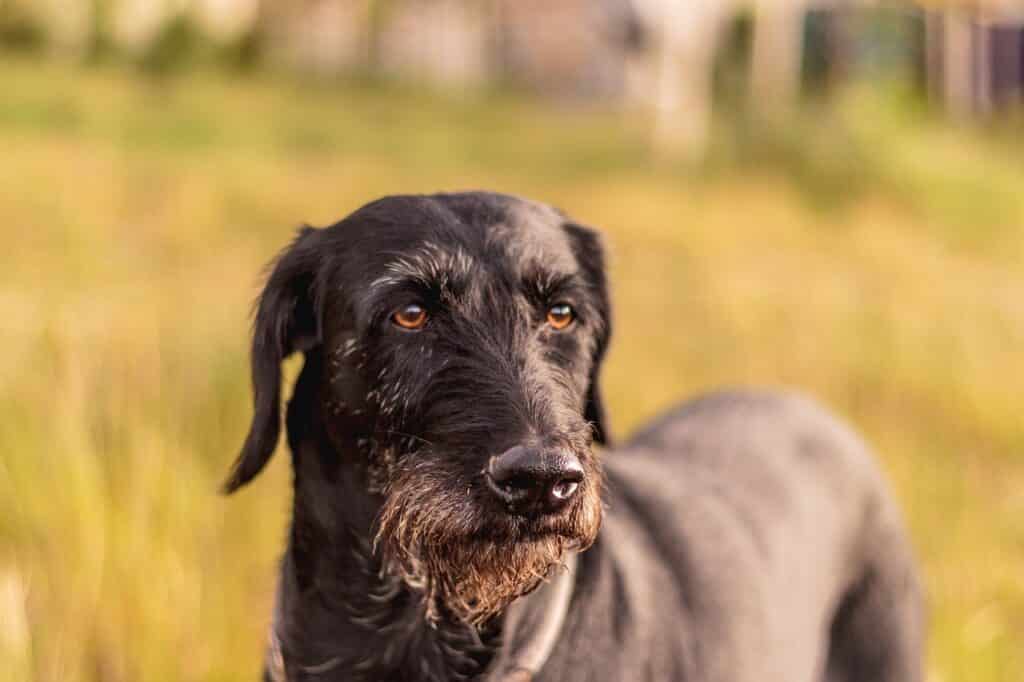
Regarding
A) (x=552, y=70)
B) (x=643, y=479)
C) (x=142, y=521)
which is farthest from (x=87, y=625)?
(x=552, y=70)

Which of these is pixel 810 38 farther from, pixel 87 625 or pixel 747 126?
pixel 87 625

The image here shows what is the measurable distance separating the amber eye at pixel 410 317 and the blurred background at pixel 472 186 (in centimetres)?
92

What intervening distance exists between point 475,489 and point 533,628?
1.80 ft

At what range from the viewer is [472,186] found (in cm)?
1423

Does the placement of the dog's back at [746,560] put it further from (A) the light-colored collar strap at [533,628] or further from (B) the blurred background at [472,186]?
(B) the blurred background at [472,186]

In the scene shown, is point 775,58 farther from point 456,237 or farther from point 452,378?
point 452,378

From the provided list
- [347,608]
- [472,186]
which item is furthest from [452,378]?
[472,186]

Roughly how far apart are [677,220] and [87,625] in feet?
30.5

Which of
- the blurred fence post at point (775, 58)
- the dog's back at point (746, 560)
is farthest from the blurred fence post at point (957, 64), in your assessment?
the dog's back at point (746, 560)

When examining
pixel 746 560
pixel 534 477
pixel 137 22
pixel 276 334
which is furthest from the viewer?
pixel 137 22

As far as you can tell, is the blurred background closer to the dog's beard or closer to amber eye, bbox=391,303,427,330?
amber eye, bbox=391,303,427,330

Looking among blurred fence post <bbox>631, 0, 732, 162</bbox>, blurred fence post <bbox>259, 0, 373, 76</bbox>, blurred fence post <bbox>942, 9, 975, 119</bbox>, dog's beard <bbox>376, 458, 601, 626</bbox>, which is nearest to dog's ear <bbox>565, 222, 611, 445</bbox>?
dog's beard <bbox>376, 458, 601, 626</bbox>

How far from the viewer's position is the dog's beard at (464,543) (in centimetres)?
278

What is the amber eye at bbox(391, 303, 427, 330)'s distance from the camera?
307 cm
